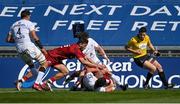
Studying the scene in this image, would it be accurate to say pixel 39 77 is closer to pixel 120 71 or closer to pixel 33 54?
pixel 33 54

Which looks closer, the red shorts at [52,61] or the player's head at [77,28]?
the red shorts at [52,61]

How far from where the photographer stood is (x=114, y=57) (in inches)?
827

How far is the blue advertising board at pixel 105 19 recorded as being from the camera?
22891mm

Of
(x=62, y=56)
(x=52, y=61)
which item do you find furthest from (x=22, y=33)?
(x=62, y=56)

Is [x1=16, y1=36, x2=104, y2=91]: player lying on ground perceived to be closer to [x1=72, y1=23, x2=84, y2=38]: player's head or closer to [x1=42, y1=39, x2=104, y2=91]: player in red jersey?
[x1=42, y1=39, x2=104, y2=91]: player in red jersey

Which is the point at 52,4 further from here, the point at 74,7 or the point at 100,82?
the point at 100,82

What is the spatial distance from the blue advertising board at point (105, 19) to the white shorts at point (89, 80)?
6167 mm

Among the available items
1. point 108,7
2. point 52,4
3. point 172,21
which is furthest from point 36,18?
point 172,21

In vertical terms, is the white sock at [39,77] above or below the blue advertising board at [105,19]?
below

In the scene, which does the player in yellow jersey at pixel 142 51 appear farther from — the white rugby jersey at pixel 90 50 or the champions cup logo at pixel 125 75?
the white rugby jersey at pixel 90 50

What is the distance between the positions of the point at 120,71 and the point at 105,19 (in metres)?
3.13

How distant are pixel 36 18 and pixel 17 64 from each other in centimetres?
301

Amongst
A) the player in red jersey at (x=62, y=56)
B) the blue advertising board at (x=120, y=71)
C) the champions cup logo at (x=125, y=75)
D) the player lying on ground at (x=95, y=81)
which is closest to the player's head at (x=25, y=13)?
the player in red jersey at (x=62, y=56)

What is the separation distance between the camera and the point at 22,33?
1670 centimetres
